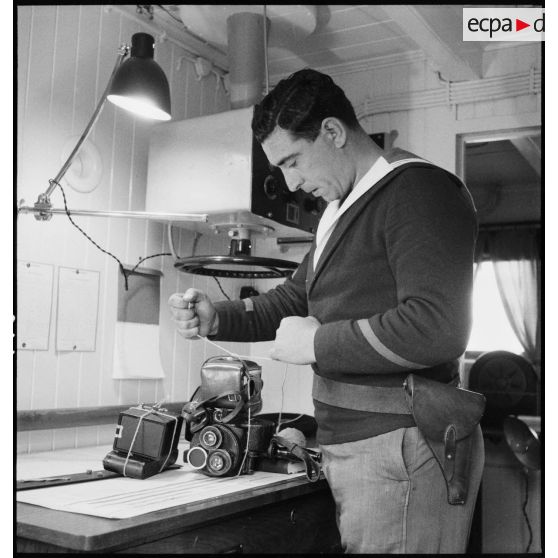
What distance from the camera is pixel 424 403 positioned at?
3.93 feet

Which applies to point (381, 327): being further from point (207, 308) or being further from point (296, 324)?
point (207, 308)

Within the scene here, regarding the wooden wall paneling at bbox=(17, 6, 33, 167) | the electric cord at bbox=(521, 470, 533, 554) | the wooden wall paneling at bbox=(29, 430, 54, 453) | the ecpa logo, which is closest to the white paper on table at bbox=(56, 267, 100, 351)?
the wooden wall paneling at bbox=(29, 430, 54, 453)

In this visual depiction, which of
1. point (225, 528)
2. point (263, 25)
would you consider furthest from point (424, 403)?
point (263, 25)

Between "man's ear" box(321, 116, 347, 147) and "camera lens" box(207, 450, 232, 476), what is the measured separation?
68 cm

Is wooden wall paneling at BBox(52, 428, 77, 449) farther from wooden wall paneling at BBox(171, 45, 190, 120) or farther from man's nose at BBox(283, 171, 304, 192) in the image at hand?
wooden wall paneling at BBox(171, 45, 190, 120)

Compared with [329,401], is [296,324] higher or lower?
higher

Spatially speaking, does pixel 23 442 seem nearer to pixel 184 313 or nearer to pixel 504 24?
pixel 184 313

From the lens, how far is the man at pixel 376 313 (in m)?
1.15

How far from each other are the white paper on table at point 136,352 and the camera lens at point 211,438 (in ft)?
2.42

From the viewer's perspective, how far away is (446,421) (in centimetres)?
121

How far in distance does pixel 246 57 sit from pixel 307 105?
1003 mm

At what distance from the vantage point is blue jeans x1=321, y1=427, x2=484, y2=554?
47.3 inches

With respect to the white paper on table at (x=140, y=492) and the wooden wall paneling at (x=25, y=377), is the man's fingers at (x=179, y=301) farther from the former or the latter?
the wooden wall paneling at (x=25, y=377)
